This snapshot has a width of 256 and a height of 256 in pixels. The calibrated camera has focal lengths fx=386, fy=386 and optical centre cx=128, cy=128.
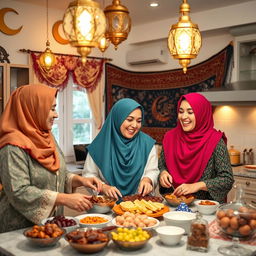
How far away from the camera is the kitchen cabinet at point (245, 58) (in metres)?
4.74

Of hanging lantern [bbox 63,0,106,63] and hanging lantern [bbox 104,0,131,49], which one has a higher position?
hanging lantern [bbox 104,0,131,49]

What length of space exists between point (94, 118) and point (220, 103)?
7.02ft

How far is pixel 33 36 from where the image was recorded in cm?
521

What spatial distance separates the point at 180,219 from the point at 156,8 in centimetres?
367

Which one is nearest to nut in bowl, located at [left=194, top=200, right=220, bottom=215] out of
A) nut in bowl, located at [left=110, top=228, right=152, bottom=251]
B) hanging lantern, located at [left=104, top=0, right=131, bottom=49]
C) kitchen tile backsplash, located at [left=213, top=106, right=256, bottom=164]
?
nut in bowl, located at [left=110, top=228, right=152, bottom=251]

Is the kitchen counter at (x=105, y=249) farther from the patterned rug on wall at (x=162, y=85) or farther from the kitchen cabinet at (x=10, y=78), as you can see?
the patterned rug on wall at (x=162, y=85)

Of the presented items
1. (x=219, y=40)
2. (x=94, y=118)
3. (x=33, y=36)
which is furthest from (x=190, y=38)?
(x=94, y=118)

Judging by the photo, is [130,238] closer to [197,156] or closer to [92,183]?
[92,183]

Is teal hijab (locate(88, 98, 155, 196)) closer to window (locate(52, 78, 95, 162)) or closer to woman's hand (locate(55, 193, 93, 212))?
woman's hand (locate(55, 193, 93, 212))

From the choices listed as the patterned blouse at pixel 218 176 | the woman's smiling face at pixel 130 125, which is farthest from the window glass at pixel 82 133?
the patterned blouse at pixel 218 176

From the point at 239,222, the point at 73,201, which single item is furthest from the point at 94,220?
the point at 239,222

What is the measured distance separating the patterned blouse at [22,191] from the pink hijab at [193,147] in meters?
1.07

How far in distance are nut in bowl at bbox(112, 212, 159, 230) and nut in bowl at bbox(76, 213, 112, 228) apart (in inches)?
2.3

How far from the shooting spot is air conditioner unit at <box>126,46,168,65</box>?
5.77 metres
